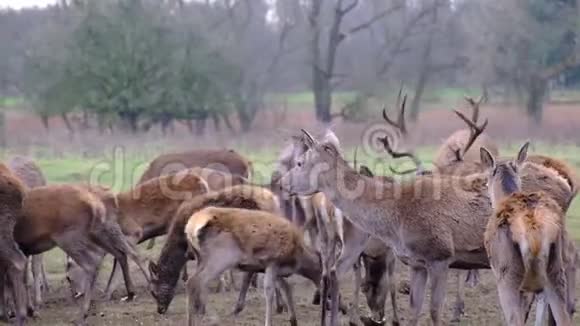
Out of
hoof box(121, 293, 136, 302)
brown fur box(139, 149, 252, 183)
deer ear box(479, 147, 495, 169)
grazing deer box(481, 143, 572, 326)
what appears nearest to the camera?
grazing deer box(481, 143, 572, 326)

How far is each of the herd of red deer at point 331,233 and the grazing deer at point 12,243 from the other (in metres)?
0.01

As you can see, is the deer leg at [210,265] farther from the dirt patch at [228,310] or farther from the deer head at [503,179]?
the deer head at [503,179]

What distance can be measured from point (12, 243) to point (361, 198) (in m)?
3.47

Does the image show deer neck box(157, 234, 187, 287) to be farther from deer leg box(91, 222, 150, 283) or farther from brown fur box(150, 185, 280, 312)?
deer leg box(91, 222, 150, 283)

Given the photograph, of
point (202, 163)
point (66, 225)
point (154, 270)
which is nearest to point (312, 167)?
point (154, 270)

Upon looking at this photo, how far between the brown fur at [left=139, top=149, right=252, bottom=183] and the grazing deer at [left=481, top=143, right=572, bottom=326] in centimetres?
876

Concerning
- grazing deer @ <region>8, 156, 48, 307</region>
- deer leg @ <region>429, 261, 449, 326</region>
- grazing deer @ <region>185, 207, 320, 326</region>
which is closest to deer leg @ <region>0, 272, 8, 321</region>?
grazing deer @ <region>8, 156, 48, 307</region>

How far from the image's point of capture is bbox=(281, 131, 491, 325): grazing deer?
9.24 meters

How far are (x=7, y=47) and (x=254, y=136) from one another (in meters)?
10.4

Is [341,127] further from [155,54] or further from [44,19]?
[44,19]

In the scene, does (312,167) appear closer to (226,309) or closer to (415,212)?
(415,212)

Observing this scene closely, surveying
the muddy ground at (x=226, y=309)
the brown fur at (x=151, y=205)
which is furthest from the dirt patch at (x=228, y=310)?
the brown fur at (x=151, y=205)

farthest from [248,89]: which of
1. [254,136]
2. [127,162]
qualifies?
[127,162]

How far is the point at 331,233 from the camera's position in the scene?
423 inches
